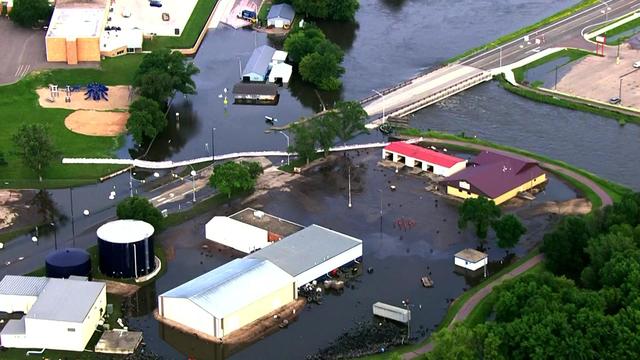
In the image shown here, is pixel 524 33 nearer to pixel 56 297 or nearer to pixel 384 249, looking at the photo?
pixel 384 249

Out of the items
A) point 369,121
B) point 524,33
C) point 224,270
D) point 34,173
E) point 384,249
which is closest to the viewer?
point 224,270

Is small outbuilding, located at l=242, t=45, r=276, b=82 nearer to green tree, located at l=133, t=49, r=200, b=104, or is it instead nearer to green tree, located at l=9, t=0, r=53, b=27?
A: green tree, located at l=133, t=49, r=200, b=104

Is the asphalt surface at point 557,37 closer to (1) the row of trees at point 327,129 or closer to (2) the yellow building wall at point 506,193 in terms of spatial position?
(1) the row of trees at point 327,129

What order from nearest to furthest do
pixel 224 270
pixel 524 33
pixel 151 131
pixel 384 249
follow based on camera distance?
pixel 224 270
pixel 384 249
pixel 151 131
pixel 524 33

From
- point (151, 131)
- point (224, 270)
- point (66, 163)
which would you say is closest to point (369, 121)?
point (151, 131)

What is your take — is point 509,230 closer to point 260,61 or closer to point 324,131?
point 324,131

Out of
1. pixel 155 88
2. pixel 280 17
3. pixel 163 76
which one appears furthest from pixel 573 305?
pixel 280 17

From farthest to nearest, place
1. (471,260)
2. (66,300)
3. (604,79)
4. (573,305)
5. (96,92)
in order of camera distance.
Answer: (604,79) < (96,92) < (471,260) < (66,300) < (573,305)
